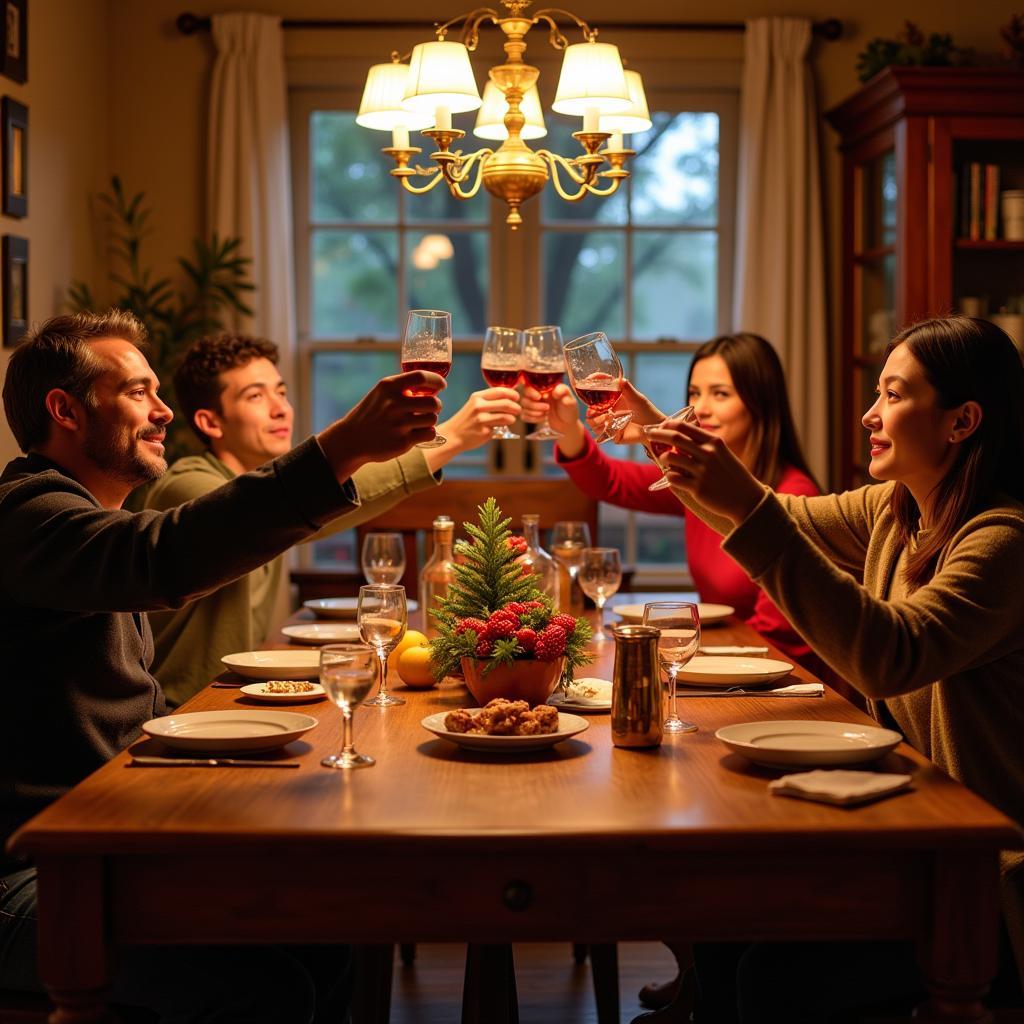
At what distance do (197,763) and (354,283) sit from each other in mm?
3560

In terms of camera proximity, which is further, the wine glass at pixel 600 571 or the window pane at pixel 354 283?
the window pane at pixel 354 283

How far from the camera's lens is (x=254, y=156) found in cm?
461

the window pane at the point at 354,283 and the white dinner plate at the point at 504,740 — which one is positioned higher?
the window pane at the point at 354,283

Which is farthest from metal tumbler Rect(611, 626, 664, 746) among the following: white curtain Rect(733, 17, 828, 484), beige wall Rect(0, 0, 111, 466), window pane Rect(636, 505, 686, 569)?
window pane Rect(636, 505, 686, 569)

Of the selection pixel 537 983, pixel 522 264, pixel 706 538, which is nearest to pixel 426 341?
pixel 706 538

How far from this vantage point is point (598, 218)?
4.87 meters

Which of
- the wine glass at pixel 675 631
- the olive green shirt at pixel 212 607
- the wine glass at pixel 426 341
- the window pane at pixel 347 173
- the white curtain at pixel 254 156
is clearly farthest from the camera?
the window pane at pixel 347 173

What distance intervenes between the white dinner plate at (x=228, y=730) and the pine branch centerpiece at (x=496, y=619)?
242 millimetres

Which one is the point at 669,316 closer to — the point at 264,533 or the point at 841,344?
the point at 841,344

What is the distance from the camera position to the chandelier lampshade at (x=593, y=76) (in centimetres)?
247

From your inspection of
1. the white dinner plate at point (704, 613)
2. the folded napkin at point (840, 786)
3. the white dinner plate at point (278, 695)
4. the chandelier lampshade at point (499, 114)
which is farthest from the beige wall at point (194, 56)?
the folded napkin at point (840, 786)

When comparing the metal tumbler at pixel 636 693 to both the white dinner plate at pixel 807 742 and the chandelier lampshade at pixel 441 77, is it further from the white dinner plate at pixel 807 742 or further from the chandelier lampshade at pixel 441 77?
the chandelier lampshade at pixel 441 77

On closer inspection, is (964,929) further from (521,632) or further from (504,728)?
(521,632)

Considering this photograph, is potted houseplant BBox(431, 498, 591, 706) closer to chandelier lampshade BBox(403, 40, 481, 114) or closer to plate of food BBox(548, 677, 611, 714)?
plate of food BBox(548, 677, 611, 714)
